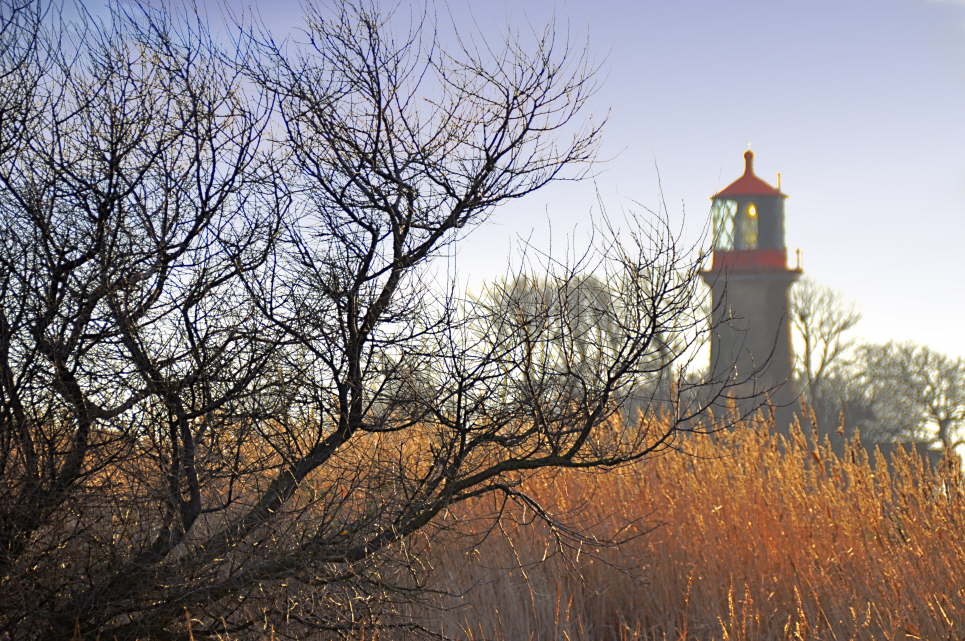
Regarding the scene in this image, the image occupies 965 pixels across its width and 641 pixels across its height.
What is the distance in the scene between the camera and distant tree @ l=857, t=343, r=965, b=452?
27000mm

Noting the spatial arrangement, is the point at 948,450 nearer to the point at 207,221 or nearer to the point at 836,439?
the point at 207,221

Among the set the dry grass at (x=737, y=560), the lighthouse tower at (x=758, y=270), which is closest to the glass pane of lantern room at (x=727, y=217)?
the lighthouse tower at (x=758, y=270)

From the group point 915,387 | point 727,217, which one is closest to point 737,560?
point 727,217

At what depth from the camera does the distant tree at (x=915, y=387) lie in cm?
2700

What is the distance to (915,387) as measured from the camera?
27844 mm

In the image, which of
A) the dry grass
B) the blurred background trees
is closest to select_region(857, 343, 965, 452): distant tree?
the blurred background trees

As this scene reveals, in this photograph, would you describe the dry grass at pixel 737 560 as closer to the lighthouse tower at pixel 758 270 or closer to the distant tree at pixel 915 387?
the lighthouse tower at pixel 758 270

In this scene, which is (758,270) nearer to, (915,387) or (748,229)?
(748,229)

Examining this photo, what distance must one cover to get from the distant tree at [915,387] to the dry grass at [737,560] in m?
21.5

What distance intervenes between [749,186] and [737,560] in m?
17.9

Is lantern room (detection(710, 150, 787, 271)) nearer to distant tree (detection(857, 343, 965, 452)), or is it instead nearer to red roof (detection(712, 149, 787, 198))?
red roof (detection(712, 149, 787, 198))

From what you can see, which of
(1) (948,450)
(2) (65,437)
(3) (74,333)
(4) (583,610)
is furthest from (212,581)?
(1) (948,450)

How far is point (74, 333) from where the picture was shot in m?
4.57

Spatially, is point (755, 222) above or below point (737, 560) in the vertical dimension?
above
